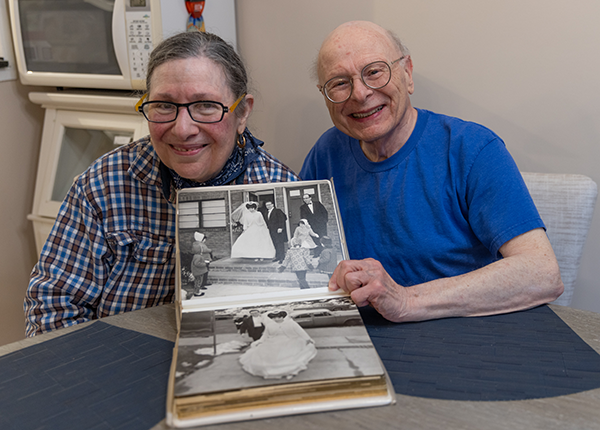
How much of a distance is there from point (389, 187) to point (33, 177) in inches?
65.0

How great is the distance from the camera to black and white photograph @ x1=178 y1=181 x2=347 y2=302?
0.80 m

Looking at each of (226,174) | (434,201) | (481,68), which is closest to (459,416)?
(434,201)

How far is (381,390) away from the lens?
0.60 meters

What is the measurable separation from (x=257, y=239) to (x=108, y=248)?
390mm

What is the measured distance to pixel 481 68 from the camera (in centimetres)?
151

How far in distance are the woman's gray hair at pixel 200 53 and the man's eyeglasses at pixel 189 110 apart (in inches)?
2.1

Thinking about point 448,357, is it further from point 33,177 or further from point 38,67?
point 33,177

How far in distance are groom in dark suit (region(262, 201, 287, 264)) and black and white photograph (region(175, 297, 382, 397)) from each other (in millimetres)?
118

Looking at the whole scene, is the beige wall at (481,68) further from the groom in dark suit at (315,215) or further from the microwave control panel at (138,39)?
the groom in dark suit at (315,215)

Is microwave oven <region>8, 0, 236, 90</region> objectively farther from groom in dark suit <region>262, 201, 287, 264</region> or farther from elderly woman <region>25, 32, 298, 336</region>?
groom in dark suit <region>262, 201, 287, 264</region>

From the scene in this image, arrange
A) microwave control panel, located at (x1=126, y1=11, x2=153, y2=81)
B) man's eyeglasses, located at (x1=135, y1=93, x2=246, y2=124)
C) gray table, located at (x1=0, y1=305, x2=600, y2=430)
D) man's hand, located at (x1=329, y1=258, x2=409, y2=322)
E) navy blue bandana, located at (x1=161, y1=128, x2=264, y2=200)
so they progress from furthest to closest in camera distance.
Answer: microwave control panel, located at (x1=126, y1=11, x2=153, y2=81) < navy blue bandana, located at (x1=161, y1=128, x2=264, y2=200) < man's eyeglasses, located at (x1=135, y1=93, x2=246, y2=124) < man's hand, located at (x1=329, y1=258, x2=409, y2=322) < gray table, located at (x1=0, y1=305, x2=600, y2=430)

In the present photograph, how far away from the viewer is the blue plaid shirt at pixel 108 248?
102cm

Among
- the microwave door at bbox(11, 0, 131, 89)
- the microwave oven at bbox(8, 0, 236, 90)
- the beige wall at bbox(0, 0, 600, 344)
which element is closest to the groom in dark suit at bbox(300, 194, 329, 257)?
the beige wall at bbox(0, 0, 600, 344)

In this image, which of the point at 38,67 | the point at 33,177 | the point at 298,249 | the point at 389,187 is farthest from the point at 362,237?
the point at 33,177
